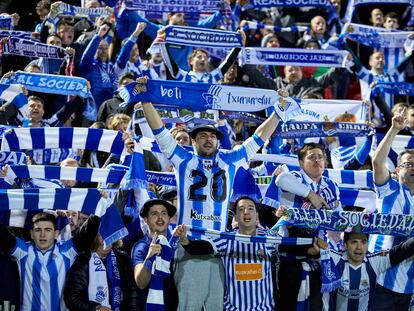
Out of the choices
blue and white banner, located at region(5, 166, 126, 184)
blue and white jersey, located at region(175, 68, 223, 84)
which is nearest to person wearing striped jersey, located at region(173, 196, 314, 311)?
blue and white banner, located at region(5, 166, 126, 184)

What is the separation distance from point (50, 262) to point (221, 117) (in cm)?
391

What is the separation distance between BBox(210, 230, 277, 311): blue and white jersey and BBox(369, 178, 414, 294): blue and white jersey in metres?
1.10

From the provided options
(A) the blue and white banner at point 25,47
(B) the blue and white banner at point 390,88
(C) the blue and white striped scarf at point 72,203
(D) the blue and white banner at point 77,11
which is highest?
(D) the blue and white banner at point 77,11

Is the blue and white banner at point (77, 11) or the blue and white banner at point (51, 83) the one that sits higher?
the blue and white banner at point (77, 11)

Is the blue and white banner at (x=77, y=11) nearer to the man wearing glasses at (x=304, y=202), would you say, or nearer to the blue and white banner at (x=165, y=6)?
the blue and white banner at (x=165, y=6)

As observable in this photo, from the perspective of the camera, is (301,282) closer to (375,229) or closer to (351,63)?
Answer: (375,229)

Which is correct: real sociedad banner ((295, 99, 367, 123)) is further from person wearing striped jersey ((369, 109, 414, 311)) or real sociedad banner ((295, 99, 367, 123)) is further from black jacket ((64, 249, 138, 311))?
black jacket ((64, 249, 138, 311))

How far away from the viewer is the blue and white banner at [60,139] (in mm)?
12539

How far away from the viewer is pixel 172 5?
16297 millimetres

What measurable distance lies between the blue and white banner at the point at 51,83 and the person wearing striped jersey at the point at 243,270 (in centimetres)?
379

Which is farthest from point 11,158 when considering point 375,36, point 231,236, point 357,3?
point 357,3

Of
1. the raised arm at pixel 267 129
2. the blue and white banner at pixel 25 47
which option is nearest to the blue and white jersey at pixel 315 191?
the raised arm at pixel 267 129

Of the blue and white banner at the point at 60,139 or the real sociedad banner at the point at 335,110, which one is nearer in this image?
the blue and white banner at the point at 60,139

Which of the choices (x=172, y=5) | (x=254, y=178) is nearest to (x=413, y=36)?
(x=172, y=5)
